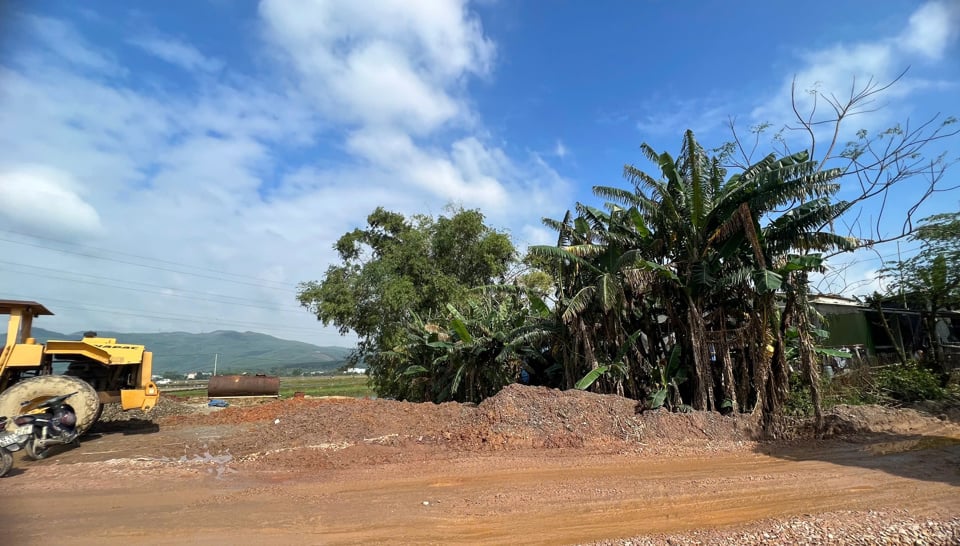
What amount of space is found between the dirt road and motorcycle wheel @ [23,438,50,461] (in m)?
0.18

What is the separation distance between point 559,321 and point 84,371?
11.3m

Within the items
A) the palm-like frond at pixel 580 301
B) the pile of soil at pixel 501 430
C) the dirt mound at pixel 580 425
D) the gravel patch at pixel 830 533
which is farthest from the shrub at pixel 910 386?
the gravel patch at pixel 830 533

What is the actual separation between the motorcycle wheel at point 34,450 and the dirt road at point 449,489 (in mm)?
179

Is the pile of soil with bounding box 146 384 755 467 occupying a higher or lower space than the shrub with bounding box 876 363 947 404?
lower

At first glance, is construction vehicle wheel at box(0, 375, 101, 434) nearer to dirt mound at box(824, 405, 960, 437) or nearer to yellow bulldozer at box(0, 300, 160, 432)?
yellow bulldozer at box(0, 300, 160, 432)

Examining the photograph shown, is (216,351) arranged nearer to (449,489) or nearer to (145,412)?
(145,412)

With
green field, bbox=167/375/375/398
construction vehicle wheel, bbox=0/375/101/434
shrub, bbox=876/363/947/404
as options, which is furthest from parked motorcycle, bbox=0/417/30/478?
shrub, bbox=876/363/947/404

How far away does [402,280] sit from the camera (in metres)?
21.5

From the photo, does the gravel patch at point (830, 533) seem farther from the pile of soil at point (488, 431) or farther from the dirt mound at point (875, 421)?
the dirt mound at point (875, 421)

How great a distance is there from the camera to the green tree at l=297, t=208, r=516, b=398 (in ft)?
70.3

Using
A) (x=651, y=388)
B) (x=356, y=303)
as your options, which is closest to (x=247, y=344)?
(x=356, y=303)

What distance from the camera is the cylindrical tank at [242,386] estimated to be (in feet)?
69.9

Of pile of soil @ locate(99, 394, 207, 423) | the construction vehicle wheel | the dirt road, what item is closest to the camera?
the dirt road

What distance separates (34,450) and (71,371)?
Answer: 323 centimetres
